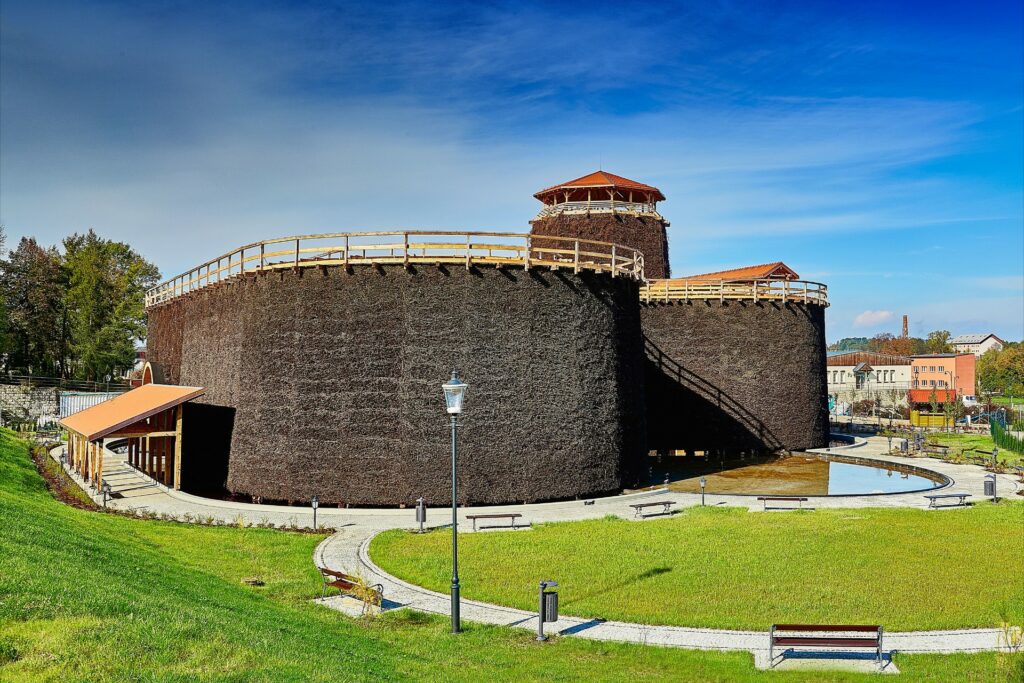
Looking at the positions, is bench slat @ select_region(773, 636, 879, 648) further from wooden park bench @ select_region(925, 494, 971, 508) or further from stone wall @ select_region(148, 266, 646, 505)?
wooden park bench @ select_region(925, 494, 971, 508)

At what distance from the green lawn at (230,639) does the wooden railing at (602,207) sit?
118ft

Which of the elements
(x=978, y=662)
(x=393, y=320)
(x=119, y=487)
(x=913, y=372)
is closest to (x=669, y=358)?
(x=393, y=320)

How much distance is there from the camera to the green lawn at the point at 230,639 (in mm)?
8945

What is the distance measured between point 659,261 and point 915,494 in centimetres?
2537

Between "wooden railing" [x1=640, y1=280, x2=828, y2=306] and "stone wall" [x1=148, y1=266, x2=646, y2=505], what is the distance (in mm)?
16036

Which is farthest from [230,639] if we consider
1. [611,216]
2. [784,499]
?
[611,216]

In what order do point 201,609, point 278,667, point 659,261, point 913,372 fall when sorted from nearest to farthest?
point 278,667
point 201,609
point 659,261
point 913,372

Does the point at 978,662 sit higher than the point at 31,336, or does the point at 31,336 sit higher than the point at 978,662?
the point at 31,336

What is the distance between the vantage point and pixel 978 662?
1155 centimetres

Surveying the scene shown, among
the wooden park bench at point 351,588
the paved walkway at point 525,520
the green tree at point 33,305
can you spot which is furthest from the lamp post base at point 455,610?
the green tree at point 33,305

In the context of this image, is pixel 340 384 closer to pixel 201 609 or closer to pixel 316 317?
pixel 316 317

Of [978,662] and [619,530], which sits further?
[619,530]

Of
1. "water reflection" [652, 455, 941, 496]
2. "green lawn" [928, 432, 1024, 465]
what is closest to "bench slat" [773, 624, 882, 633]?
"water reflection" [652, 455, 941, 496]

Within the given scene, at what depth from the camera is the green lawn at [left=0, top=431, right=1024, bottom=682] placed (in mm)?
8945
